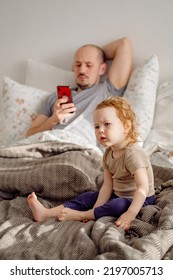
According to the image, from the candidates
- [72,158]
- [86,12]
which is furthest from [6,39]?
[72,158]

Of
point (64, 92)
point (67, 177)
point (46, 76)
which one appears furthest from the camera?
point (46, 76)

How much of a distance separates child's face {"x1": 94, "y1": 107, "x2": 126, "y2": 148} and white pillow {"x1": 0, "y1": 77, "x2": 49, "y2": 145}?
0.92m

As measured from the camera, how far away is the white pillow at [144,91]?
2016 mm

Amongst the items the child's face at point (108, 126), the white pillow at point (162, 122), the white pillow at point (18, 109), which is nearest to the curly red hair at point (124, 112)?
the child's face at point (108, 126)

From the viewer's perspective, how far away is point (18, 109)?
7.20 ft

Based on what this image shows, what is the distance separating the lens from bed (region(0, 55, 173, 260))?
103 centimetres

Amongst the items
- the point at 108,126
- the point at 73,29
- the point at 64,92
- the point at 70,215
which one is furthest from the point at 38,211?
the point at 73,29

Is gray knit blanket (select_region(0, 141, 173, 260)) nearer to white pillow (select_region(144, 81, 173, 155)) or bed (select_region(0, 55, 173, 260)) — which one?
bed (select_region(0, 55, 173, 260))

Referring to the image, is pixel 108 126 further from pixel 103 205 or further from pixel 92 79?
pixel 92 79

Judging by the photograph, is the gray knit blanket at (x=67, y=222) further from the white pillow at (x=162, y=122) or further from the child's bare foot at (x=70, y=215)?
the white pillow at (x=162, y=122)

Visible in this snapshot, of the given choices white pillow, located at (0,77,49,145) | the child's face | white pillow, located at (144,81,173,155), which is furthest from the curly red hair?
white pillow, located at (0,77,49,145)

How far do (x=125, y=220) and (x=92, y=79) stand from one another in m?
1.16
